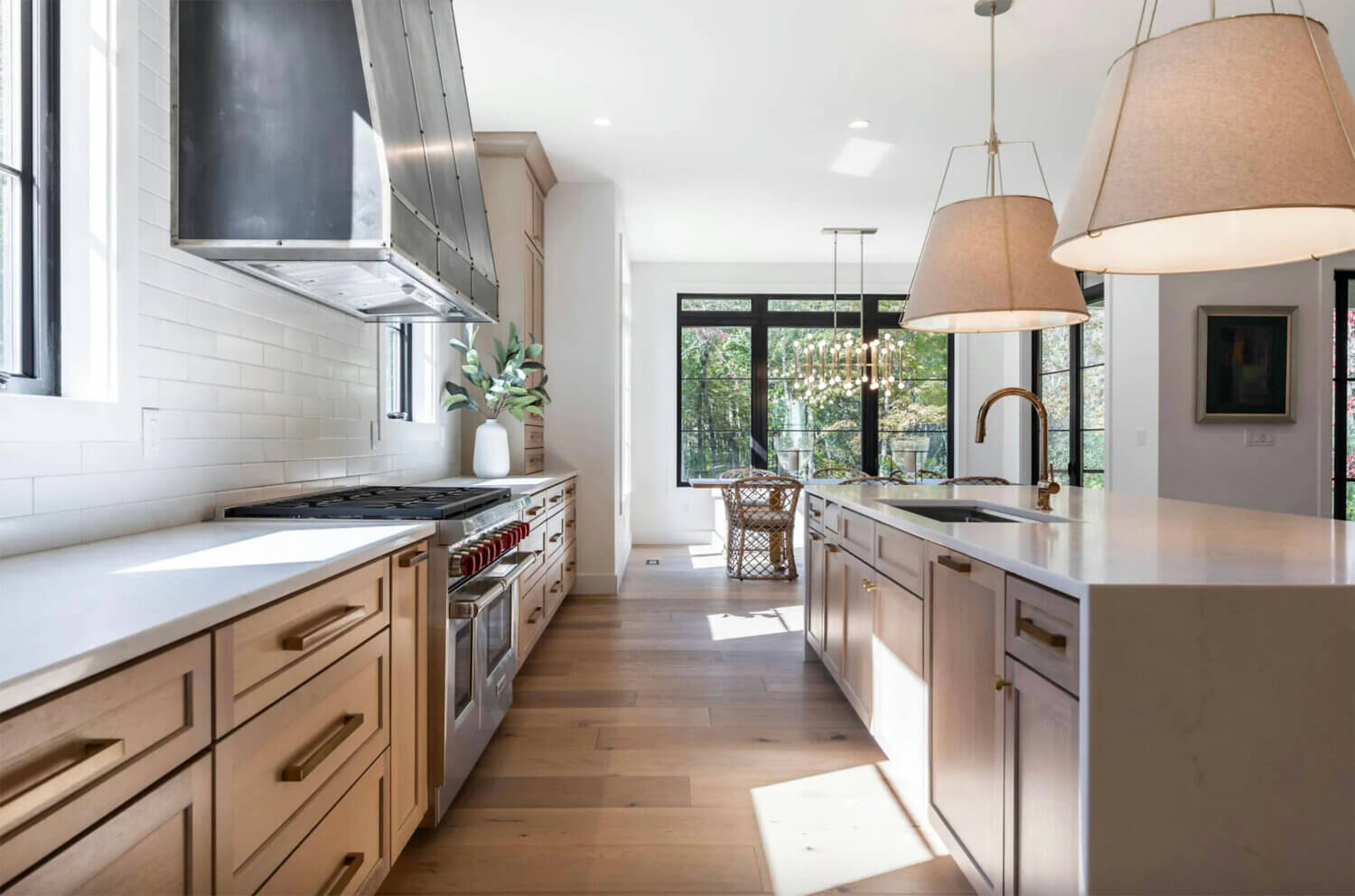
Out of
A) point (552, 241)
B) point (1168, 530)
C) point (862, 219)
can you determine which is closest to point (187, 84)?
point (1168, 530)

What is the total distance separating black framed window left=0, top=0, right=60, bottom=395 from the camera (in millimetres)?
1570

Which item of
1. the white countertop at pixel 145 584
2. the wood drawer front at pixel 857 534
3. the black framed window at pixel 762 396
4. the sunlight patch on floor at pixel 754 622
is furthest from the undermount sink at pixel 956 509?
the black framed window at pixel 762 396

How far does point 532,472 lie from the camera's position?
473 centimetres

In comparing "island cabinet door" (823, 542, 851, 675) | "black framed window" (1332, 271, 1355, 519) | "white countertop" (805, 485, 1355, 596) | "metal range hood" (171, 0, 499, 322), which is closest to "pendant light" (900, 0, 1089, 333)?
"white countertop" (805, 485, 1355, 596)

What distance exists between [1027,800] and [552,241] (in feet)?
15.2

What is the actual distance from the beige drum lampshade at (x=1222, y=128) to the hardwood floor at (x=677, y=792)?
160cm

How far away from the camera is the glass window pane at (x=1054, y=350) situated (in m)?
6.51

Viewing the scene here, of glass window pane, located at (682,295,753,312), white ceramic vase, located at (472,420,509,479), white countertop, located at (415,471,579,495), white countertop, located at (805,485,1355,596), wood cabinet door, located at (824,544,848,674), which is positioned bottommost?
wood cabinet door, located at (824,544,848,674)

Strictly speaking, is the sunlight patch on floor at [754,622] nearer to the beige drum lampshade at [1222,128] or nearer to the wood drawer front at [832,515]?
the wood drawer front at [832,515]

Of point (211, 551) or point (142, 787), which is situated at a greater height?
point (211, 551)

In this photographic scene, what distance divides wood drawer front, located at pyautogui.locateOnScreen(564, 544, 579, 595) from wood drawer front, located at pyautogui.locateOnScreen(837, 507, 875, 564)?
82.9 inches

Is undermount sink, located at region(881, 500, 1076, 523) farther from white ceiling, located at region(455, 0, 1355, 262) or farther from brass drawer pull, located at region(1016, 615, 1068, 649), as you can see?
white ceiling, located at region(455, 0, 1355, 262)

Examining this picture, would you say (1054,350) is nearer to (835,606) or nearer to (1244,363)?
(1244,363)

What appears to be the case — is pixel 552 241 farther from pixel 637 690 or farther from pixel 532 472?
pixel 637 690
